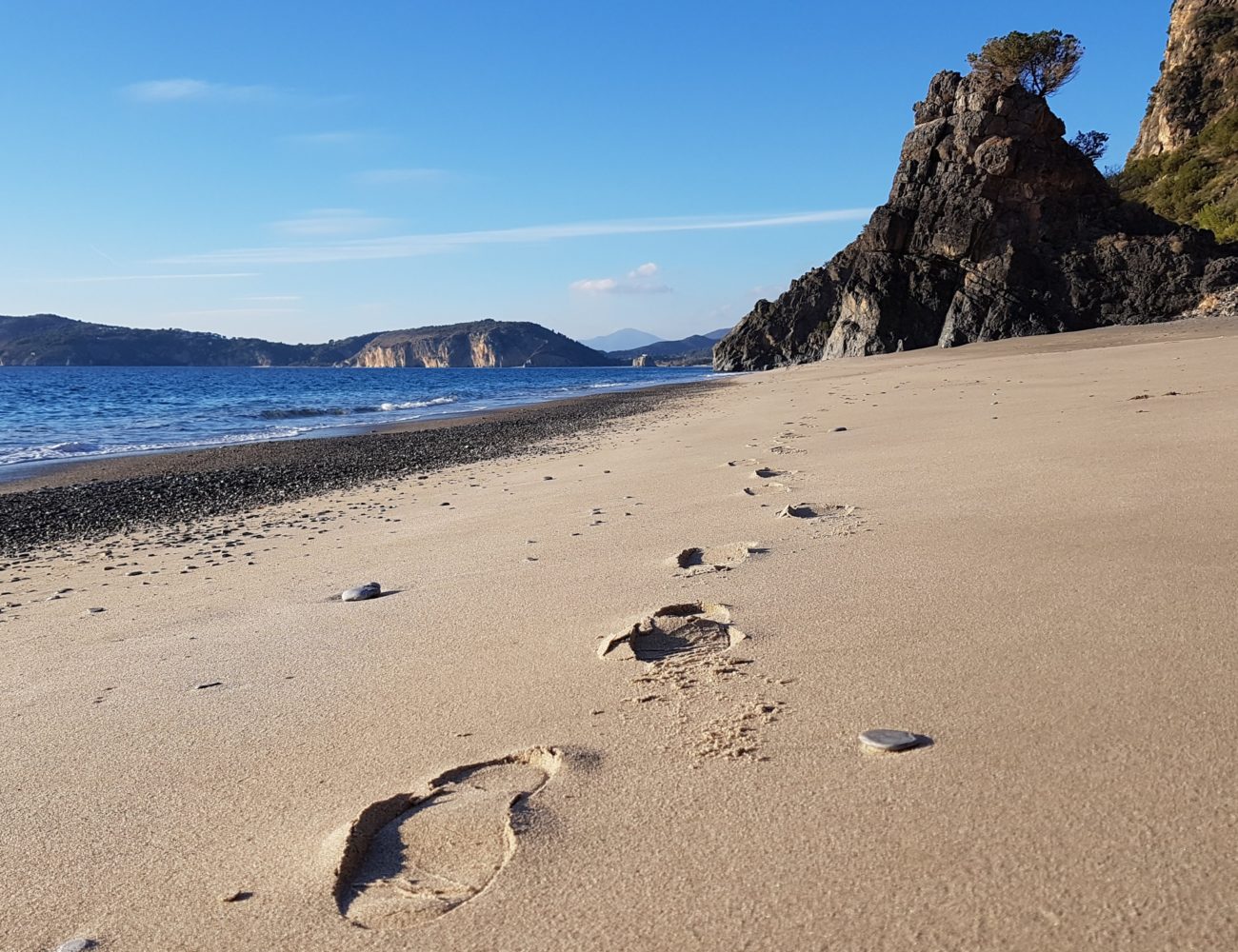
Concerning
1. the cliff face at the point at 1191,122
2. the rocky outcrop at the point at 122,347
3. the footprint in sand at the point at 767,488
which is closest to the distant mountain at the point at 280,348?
the rocky outcrop at the point at 122,347

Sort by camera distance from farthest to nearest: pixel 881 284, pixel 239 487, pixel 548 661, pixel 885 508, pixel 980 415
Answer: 1. pixel 881 284
2. pixel 239 487
3. pixel 980 415
4. pixel 885 508
5. pixel 548 661

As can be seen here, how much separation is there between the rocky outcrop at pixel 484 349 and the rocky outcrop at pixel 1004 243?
125516mm

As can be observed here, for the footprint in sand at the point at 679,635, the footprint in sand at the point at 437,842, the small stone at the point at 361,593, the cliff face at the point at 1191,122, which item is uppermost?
the cliff face at the point at 1191,122

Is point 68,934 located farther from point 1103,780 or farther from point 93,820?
point 1103,780

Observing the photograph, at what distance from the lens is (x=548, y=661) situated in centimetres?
271

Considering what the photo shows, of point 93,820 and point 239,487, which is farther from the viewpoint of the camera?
point 239,487

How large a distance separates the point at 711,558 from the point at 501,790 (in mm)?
2051

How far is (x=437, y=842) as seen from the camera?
5.75ft

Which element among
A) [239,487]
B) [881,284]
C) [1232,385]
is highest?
[881,284]

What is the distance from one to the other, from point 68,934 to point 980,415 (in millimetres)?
7780

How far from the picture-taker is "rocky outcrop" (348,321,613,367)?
161625 millimetres

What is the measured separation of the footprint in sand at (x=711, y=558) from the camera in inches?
142

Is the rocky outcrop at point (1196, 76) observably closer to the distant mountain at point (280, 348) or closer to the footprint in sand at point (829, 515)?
the footprint in sand at point (829, 515)

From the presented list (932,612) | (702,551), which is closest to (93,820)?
(932,612)
